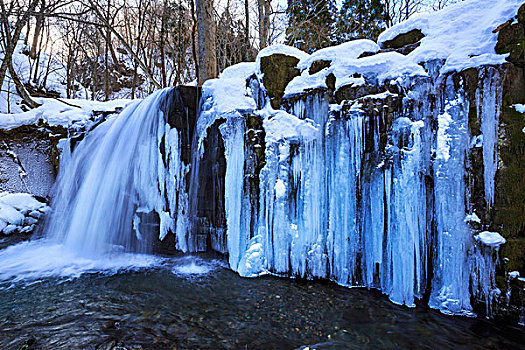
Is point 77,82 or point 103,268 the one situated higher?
point 77,82

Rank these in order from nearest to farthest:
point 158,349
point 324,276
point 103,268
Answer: point 158,349, point 324,276, point 103,268

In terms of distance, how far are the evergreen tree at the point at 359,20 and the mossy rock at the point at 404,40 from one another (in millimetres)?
7516

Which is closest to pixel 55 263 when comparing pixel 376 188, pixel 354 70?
pixel 376 188

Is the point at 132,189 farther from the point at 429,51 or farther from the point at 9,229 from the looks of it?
the point at 429,51

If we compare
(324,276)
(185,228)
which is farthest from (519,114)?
(185,228)

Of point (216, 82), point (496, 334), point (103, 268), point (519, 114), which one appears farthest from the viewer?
point (216, 82)

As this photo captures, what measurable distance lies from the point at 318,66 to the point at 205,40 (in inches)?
151

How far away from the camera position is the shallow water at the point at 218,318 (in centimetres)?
229

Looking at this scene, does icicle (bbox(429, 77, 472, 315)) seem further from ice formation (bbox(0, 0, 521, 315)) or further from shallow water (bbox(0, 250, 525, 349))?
shallow water (bbox(0, 250, 525, 349))

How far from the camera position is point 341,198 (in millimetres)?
3383

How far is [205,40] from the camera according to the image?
6.48 metres

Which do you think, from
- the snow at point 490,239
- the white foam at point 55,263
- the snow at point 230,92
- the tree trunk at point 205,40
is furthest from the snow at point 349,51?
the white foam at point 55,263

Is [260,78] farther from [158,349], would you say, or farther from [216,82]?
[158,349]

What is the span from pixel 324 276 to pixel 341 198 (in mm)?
1071
